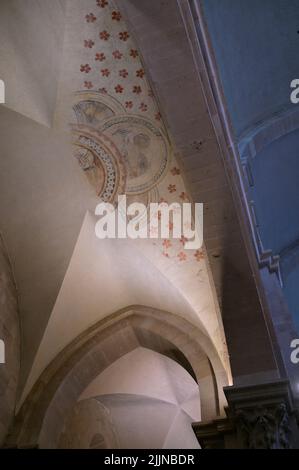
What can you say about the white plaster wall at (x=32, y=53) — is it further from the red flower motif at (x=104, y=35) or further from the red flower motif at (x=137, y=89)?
the red flower motif at (x=137, y=89)

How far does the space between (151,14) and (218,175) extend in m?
1.50

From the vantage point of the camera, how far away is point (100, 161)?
18.9 feet

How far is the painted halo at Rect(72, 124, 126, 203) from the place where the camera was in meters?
5.65

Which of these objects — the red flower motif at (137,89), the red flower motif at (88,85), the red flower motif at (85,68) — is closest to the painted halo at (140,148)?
the red flower motif at (137,89)

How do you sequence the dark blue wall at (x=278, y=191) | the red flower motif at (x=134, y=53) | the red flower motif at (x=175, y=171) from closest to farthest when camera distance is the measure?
the red flower motif at (x=134, y=53) → the red flower motif at (x=175, y=171) → the dark blue wall at (x=278, y=191)

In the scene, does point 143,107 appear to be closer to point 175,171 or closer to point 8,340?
point 175,171

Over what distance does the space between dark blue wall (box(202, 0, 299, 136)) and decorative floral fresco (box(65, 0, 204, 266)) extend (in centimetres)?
190

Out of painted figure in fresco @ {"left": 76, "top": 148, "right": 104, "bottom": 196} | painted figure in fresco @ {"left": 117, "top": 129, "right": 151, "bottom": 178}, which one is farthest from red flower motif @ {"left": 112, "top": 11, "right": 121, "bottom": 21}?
painted figure in fresco @ {"left": 76, "top": 148, "right": 104, "bottom": 196}

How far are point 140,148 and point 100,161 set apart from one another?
443 millimetres

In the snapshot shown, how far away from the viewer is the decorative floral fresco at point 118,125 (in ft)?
16.9

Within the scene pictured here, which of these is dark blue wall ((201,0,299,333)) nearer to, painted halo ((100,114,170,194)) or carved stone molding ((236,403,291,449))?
Answer: painted halo ((100,114,170,194))

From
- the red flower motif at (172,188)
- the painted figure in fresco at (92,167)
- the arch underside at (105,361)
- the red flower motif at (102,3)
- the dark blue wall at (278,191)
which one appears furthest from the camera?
the dark blue wall at (278,191)

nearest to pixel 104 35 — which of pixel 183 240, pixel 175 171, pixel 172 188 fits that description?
pixel 175 171
